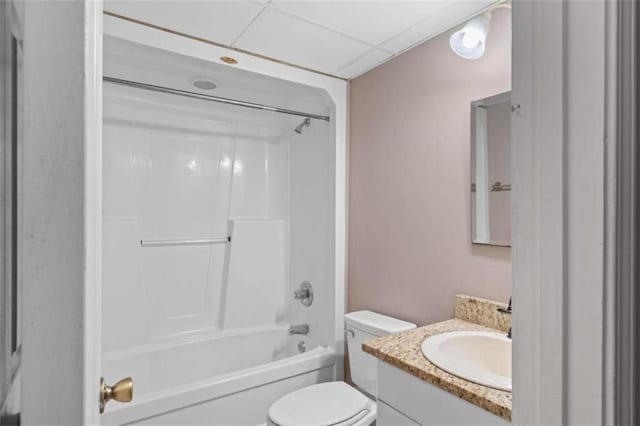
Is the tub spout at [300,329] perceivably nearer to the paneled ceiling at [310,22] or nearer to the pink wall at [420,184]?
the pink wall at [420,184]

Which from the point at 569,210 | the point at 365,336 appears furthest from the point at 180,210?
the point at 569,210

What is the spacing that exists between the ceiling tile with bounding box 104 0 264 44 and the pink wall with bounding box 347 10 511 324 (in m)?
0.84

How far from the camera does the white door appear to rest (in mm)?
359

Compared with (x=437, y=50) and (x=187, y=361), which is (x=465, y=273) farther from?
(x=187, y=361)

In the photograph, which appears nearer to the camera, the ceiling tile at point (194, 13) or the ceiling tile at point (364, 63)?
the ceiling tile at point (194, 13)


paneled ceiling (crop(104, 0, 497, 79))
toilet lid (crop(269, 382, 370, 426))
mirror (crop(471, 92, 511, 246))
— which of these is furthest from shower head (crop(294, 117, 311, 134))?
toilet lid (crop(269, 382, 370, 426))

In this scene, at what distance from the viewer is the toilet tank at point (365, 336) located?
1794mm

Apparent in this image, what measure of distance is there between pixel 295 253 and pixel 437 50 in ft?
5.57

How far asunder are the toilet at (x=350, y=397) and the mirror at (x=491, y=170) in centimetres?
60

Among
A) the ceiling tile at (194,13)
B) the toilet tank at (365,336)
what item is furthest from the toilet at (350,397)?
the ceiling tile at (194,13)

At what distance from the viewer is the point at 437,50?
68.8 inches

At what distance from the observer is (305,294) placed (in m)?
2.62

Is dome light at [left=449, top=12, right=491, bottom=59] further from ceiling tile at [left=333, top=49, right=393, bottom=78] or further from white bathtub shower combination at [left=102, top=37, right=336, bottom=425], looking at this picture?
white bathtub shower combination at [left=102, top=37, right=336, bottom=425]

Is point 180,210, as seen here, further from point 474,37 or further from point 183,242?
point 474,37
